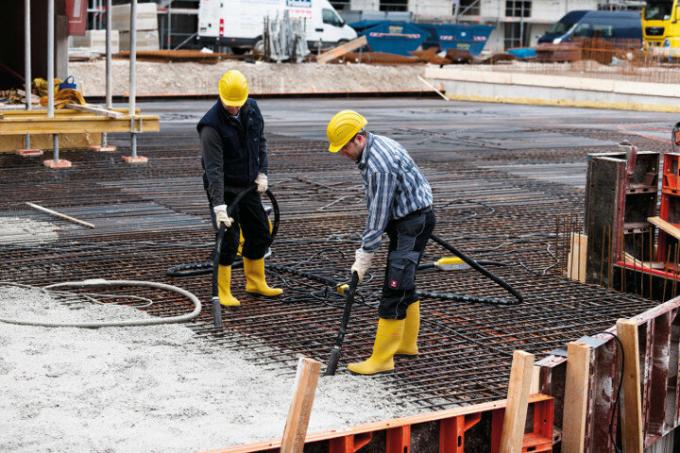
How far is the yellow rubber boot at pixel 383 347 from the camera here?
6895 millimetres

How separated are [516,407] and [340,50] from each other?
1263 inches

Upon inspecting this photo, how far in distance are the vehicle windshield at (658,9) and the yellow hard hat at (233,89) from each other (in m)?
37.4

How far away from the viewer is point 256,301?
867 centimetres

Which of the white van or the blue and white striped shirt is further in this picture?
the white van

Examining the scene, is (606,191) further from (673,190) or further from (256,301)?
(256,301)

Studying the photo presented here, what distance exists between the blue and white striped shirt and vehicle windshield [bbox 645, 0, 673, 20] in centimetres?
3820

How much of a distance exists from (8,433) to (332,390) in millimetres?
1900

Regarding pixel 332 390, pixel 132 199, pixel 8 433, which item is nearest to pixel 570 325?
pixel 332 390

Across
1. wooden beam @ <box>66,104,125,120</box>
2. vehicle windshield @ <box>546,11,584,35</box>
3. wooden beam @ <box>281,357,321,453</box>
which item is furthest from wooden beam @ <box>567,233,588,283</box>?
vehicle windshield @ <box>546,11,584,35</box>

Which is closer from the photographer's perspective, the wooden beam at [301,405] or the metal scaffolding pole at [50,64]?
the wooden beam at [301,405]

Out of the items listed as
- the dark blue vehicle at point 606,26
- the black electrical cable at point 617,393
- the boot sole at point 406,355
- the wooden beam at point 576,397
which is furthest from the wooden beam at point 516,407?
the dark blue vehicle at point 606,26

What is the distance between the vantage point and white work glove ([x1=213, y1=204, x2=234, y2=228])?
790 centimetres

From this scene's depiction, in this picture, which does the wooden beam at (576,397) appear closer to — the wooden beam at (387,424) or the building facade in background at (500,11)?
the wooden beam at (387,424)

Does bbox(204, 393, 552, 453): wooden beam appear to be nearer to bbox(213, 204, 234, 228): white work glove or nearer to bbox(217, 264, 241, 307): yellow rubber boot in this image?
bbox(213, 204, 234, 228): white work glove
